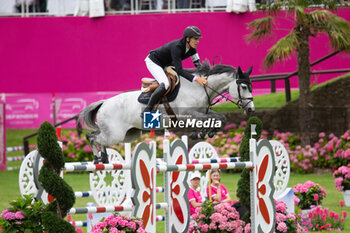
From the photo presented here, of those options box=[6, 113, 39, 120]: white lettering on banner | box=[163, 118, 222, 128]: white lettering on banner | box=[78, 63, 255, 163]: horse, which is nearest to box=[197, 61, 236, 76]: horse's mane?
box=[78, 63, 255, 163]: horse

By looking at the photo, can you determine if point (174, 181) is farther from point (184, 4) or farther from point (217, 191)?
point (184, 4)

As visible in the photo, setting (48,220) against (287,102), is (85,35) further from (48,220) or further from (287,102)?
(48,220)

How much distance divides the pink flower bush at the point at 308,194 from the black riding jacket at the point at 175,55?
77.3 inches

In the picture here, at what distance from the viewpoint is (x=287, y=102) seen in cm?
1373

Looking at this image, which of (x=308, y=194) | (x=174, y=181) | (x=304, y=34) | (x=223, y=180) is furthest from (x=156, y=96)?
(x=304, y=34)

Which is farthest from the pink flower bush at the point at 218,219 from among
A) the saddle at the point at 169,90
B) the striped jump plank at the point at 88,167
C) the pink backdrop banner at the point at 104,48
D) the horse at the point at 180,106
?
the pink backdrop banner at the point at 104,48

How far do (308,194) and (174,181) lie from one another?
234 cm

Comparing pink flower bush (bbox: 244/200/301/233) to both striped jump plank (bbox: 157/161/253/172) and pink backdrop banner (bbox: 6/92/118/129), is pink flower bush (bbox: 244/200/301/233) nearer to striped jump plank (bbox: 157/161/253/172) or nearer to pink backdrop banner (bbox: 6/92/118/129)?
striped jump plank (bbox: 157/161/253/172)

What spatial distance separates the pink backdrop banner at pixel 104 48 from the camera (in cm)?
1582

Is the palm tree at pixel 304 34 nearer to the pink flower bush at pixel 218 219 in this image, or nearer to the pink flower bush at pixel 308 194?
the pink flower bush at pixel 308 194

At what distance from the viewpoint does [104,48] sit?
54.2 feet

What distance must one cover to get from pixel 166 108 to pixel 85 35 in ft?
34.8

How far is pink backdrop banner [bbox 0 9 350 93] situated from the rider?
9.38 m

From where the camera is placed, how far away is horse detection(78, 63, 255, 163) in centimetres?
601
